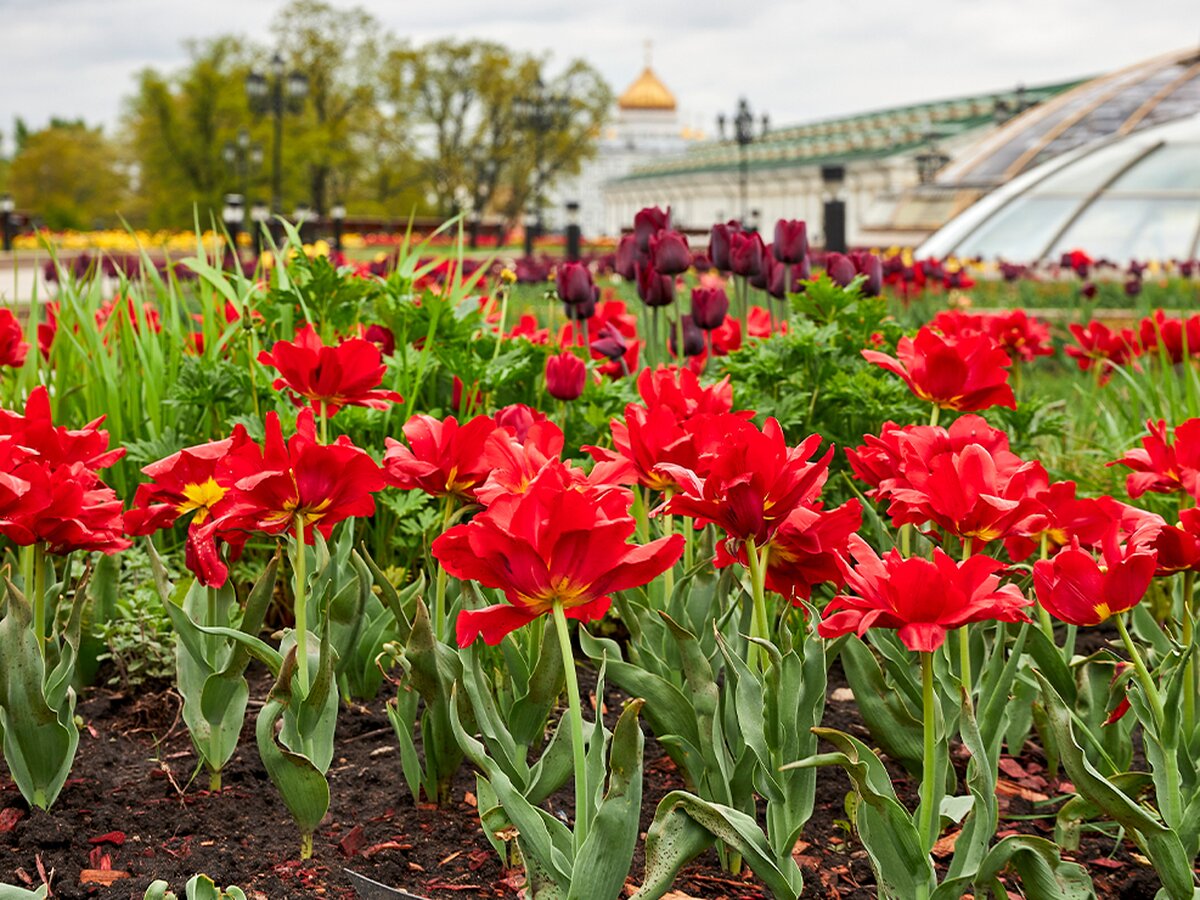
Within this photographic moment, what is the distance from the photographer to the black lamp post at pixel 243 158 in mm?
36906

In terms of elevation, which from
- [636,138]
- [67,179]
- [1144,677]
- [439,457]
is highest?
[636,138]

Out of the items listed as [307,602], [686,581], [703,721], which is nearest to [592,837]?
[703,721]

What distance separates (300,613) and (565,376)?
113 centimetres

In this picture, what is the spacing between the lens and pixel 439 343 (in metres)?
3.60

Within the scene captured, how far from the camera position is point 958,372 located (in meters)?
2.60

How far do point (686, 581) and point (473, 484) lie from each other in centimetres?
59

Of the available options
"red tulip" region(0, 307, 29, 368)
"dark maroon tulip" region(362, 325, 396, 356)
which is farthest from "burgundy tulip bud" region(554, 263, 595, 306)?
"red tulip" region(0, 307, 29, 368)

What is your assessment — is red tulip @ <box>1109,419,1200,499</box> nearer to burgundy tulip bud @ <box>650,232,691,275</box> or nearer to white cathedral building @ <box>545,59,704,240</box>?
burgundy tulip bud @ <box>650,232,691,275</box>

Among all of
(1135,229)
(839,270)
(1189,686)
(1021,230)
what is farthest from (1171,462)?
→ (1021,230)

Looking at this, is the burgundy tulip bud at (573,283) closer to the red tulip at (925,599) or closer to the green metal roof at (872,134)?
the red tulip at (925,599)

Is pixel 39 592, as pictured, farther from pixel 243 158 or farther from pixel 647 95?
pixel 647 95

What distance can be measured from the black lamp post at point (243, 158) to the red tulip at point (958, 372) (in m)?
34.9

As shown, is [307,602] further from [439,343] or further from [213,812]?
[439,343]

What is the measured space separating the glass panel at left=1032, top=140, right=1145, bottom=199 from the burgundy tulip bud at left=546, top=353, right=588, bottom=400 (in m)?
17.2
